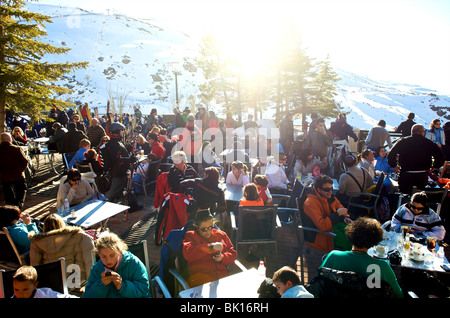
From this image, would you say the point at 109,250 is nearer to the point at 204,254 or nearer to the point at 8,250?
the point at 204,254

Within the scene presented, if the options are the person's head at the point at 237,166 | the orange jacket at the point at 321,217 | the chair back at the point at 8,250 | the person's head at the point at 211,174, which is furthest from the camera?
the person's head at the point at 237,166

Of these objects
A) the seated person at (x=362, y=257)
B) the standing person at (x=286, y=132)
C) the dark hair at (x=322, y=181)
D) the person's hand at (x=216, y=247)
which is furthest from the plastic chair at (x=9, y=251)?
the standing person at (x=286, y=132)

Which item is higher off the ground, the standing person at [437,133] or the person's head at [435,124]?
→ the person's head at [435,124]

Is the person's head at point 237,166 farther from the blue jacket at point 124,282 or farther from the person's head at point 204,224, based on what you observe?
the blue jacket at point 124,282

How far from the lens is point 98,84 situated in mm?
69562

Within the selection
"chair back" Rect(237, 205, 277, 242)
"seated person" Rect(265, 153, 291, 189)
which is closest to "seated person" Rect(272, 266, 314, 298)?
"chair back" Rect(237, 205, 277, 242)

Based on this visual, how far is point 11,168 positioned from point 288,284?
6.19m

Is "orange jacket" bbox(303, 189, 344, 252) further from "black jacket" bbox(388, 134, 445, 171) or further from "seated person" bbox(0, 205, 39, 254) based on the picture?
"seated person" bbox(0, 205, 39, 254)

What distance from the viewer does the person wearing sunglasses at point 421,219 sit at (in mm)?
3686

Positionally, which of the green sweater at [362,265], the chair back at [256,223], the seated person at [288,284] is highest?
the green sweater at [362,265]

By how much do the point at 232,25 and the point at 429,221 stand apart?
2139 centimetres

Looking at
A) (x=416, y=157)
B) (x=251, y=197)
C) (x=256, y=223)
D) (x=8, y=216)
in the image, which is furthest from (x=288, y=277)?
(x=416, y=157)

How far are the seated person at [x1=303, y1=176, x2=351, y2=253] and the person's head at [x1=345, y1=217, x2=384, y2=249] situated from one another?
154 centimetres
